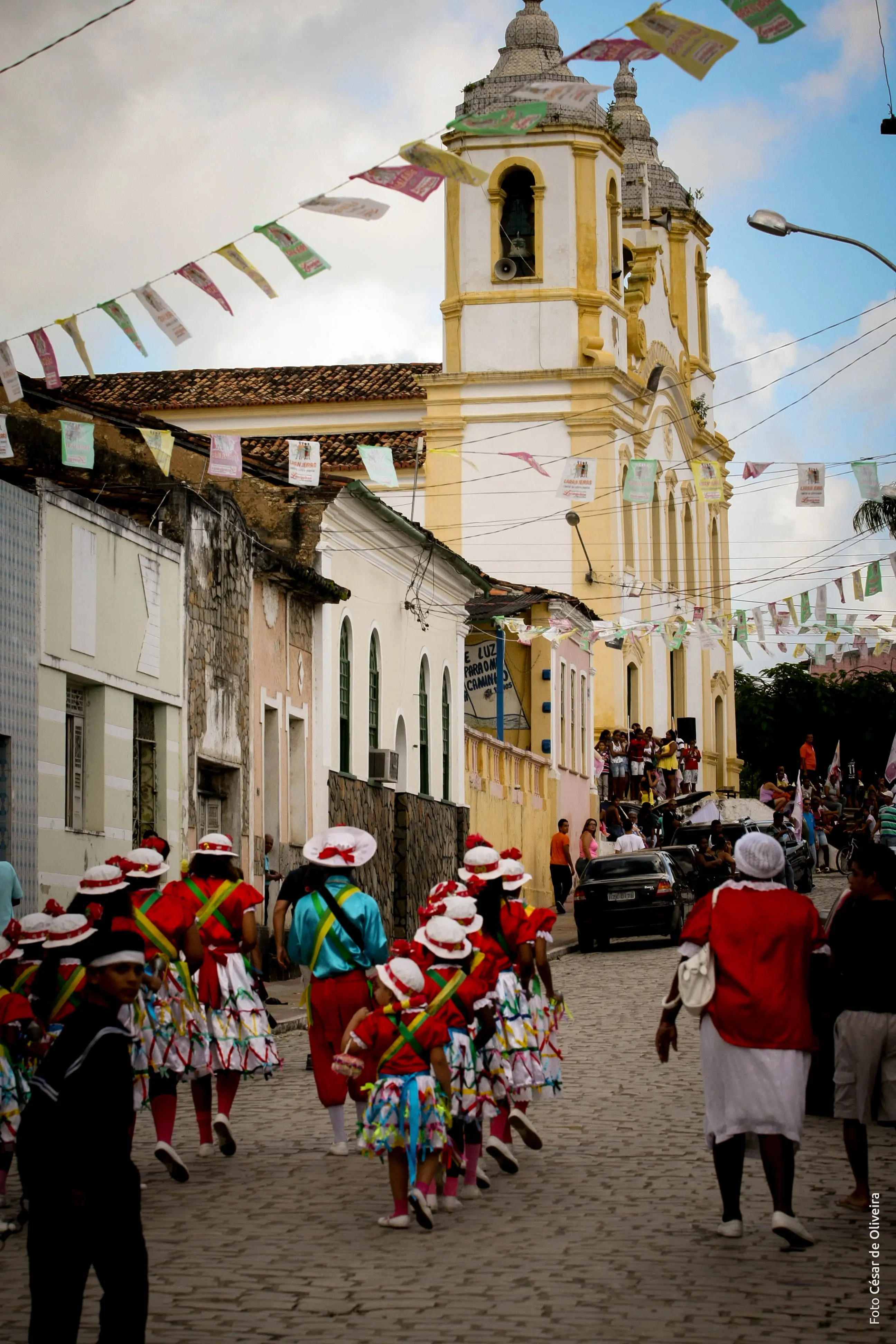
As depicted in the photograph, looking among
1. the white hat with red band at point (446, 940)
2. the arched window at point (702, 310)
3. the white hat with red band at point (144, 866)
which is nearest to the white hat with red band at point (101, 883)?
the white hat with red band at point (144, 866)

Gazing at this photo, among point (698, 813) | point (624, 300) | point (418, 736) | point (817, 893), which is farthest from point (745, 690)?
point (418, 736)

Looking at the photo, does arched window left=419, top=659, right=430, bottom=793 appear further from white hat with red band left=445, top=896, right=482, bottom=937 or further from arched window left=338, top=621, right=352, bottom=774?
white hat with red band left=445, top=896, right=482, bottom=937

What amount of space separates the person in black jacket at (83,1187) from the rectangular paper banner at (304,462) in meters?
18.3

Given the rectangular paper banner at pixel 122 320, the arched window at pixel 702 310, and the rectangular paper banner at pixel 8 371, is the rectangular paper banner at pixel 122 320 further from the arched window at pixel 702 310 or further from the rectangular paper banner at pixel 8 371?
the arched window at pixel 702 310

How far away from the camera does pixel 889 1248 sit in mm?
9031

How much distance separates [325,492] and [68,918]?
17.0 meters

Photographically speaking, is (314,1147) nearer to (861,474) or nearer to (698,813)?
(861,474)

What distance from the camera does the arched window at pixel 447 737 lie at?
34.6m

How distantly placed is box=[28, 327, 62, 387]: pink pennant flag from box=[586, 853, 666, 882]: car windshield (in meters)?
13.6

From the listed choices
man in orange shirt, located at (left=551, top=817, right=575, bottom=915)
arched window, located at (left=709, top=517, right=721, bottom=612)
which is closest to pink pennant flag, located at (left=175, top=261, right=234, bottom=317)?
man in orange shirt, located at (left=551, top=817, right=575, bottom=915)

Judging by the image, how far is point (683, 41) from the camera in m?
12.7

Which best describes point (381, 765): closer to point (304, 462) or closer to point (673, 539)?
point (304, 462)

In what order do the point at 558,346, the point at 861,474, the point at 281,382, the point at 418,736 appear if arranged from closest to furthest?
the point at 861,474
the point at 418,736
the point at 558,346
the point at 281,382

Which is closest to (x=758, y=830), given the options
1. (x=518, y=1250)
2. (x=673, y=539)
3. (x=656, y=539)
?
(x=518, y=1250)
